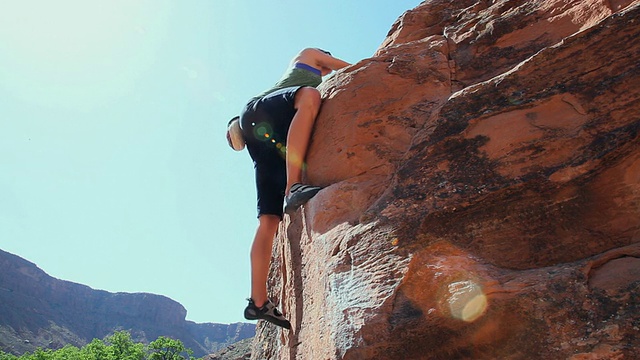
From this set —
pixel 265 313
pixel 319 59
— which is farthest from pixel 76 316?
pixel 265 313

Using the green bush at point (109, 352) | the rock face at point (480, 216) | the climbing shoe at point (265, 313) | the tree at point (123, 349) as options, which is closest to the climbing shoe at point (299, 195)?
the rock face at point (480, 216)

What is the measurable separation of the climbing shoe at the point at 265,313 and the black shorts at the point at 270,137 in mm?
806

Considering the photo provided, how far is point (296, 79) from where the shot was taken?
4.48 metres

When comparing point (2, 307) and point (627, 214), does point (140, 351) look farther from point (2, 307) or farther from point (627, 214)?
point (2, 307)

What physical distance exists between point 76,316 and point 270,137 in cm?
11098

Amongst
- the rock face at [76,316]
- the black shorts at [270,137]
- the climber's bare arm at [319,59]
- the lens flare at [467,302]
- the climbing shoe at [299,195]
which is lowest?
the lens flare at [467,302]

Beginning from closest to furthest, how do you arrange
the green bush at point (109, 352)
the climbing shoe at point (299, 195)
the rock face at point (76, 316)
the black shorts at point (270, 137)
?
1. the climbing shoe at point (299, 195)
2. the black shorts at point (270, 137)
3. the green bush at point (109, 352)
4. the rock face at point (76, 316)

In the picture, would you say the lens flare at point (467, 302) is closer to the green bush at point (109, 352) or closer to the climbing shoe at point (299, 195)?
the climbing shoe at point (299, 195)

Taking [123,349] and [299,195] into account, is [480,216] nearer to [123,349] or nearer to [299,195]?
[299,195]

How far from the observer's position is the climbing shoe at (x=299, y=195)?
3.43 m

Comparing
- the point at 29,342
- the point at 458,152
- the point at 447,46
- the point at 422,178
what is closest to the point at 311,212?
the point at 422,178

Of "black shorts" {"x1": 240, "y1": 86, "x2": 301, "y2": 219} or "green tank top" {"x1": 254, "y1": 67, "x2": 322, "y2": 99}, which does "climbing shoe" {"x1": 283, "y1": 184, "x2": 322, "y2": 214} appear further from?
"green tank top" {"x1": 254, "y1": 67, "x2": 322, "y2": 99}

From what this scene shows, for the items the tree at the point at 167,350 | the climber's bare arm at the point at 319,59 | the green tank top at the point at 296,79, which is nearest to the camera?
the green tank top at the point at 296,79

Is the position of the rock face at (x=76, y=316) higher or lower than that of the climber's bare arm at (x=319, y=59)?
higher
